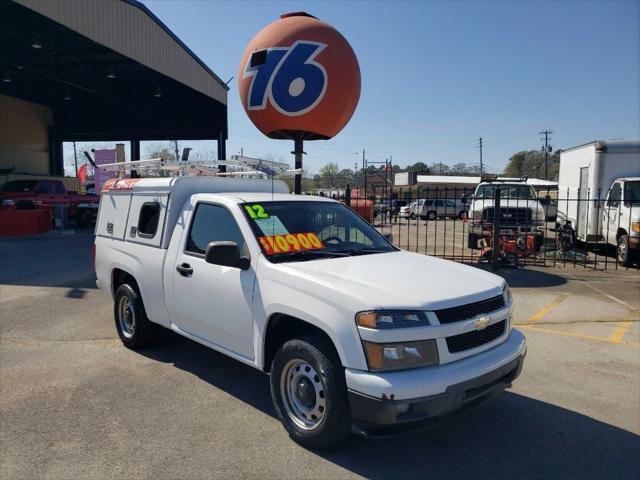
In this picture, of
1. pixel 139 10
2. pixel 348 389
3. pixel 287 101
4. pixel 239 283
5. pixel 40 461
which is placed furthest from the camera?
pixel 139 10

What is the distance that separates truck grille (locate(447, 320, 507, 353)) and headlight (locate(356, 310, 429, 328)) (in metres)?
0.27

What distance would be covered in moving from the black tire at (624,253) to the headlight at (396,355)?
35.5 ft

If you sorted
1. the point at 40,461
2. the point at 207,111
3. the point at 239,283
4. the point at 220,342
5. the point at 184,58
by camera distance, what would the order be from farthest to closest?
1. the point at 207,111
2. the point at 184,58
3. the point at 220,342
4. the point at 239,283
5. the point at 40,461

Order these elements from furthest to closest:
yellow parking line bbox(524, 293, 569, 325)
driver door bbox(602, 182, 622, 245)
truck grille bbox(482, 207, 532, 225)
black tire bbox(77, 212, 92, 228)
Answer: black tire bbox(77, 212, 92, 228), truck grille bbox(482, 207, 532, 225), driver door bbox(602, 182, 622, 245), yellow parking line bbox(524, 293, 569, 325)

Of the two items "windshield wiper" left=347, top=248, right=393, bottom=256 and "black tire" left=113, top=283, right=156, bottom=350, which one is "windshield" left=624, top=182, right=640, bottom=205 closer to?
"windshield wiper" left=347, top=248, right=393, bottom=256

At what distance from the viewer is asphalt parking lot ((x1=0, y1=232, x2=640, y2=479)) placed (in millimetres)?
3287

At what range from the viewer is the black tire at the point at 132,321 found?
5.36 meters

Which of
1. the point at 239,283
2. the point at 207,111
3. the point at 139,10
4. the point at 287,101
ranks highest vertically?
the point at 139,10

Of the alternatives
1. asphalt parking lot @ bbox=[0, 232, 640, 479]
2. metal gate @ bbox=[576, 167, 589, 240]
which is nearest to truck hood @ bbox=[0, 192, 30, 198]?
asphalt parking lot @ bbox=[0, 232, 640, 479]

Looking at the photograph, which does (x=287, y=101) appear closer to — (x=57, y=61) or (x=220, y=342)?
(x=220, y=342)

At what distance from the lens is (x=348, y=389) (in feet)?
10.1

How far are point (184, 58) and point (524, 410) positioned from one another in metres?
20.7

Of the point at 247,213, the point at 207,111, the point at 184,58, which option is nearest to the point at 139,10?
the point at 184,58

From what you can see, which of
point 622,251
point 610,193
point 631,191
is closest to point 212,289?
point 622,251
